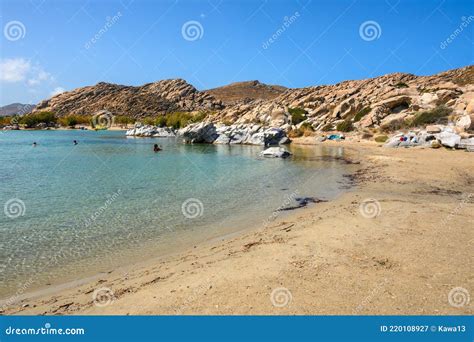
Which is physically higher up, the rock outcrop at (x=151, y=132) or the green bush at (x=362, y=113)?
the green bush at (x=362, y=113)

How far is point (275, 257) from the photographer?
29.8 feet

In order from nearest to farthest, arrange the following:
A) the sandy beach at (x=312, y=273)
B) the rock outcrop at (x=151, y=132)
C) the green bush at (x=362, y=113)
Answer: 1. the sandy beach at (x=312, y=273)
2. the green bush at (x=362, y=113)
3. the rock outcrop at (x=151, y=132)

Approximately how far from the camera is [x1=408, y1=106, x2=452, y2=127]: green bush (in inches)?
1923

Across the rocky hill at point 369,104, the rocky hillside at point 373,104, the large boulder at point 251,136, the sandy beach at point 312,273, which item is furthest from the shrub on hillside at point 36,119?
the sandy beach at point 312,273

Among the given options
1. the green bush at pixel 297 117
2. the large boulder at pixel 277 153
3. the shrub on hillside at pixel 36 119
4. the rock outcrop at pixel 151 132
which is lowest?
the large boulder at pixel 277 153

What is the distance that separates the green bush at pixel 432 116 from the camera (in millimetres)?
48850

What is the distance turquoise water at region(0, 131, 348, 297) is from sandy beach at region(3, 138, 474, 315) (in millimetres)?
1318

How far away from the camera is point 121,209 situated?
644 inches

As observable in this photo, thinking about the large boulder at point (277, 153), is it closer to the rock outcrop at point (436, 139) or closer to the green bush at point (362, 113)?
the rock outcrop at point (436, 139)

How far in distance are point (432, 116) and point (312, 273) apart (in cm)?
4933

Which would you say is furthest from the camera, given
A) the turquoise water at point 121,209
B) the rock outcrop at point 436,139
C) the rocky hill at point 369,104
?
the rocky hill at point 369,104

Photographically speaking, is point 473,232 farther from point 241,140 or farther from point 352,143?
point 241,140

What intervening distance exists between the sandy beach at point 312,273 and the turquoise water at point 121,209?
4.32 feet

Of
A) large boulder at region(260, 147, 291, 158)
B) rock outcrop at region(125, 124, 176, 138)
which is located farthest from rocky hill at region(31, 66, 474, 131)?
large boulder at region(260, 147, 291, 158)
